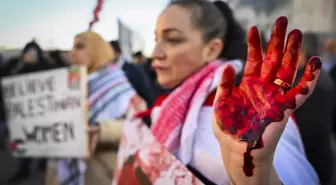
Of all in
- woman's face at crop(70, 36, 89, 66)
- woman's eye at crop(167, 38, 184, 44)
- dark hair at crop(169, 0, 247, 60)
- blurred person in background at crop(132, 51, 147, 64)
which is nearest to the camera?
dark hair at crop(169, 0, 247, 60)

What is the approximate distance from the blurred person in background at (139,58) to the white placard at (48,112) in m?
0.29

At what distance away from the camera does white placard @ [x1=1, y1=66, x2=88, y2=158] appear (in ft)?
5.65

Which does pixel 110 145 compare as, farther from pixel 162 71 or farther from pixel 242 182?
pixel 242 182

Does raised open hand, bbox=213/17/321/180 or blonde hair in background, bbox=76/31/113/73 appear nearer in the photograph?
raised open hand, bbox=213/17/321/180

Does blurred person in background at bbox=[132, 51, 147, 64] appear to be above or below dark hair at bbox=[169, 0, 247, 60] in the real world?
below

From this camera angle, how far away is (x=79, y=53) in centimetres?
162

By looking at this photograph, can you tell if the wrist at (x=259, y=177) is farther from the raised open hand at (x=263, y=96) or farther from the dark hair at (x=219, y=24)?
the dark hair at (x=219, y=24)

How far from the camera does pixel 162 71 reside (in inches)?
55.2

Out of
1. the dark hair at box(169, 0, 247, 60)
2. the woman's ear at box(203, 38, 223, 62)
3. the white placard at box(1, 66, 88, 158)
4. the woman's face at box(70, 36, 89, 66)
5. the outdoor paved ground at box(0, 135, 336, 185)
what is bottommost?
the outdoor paved ground at box(0, 135, 336, 185)

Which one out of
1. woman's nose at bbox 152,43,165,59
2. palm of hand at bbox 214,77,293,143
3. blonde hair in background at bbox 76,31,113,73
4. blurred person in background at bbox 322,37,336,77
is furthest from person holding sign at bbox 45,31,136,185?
blurred person in background at bbox 322,37,336,77

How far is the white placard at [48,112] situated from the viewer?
172 centimetres

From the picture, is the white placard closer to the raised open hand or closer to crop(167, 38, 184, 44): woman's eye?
crop(167, 38, 184, 44): woman's eye

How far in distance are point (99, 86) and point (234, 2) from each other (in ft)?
2.25

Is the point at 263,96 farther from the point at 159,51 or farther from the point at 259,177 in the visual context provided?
the point at 159,51
